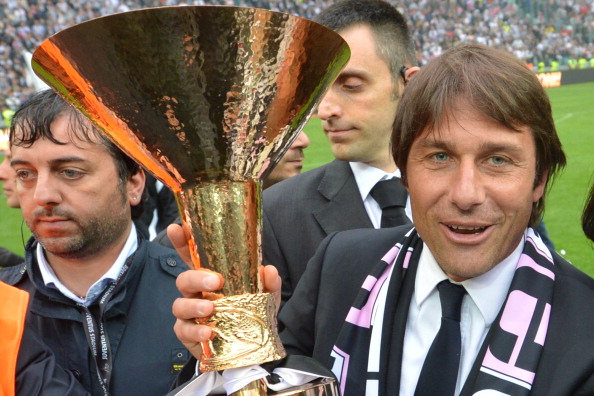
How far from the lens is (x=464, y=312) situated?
5.08ft

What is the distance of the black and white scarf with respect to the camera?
1395mm

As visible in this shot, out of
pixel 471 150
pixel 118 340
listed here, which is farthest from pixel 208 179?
pixel 118 340

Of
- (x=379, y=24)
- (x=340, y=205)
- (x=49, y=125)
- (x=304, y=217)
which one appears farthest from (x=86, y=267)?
(x=379, y=24)

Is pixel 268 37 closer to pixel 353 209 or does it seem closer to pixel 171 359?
pixel 171 359

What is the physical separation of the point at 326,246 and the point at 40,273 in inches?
36.0

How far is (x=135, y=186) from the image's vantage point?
7.77 feet

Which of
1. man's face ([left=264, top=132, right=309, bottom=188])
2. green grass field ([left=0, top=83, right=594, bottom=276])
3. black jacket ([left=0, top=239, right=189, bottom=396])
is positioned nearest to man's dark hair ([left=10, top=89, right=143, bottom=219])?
black jacket ([left=0, top=239, right=189, bottom=396])

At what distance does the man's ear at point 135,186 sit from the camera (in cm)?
234

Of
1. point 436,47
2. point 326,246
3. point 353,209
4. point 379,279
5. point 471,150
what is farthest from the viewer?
point 436,47

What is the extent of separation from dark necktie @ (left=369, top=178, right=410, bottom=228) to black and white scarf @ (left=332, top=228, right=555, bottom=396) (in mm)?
720

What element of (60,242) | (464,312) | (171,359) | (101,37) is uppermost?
(101,37)

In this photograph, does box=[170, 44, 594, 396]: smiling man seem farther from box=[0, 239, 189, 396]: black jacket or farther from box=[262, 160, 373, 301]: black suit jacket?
box=[262, 160, 373, 301]: black suit jacket

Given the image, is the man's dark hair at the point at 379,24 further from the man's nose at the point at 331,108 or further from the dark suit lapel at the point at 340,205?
the dark suit lapel at the point at 340,205

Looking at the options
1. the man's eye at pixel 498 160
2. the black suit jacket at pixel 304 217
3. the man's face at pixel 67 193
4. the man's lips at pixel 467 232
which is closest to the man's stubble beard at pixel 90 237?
the man's face at pixel 67 193
